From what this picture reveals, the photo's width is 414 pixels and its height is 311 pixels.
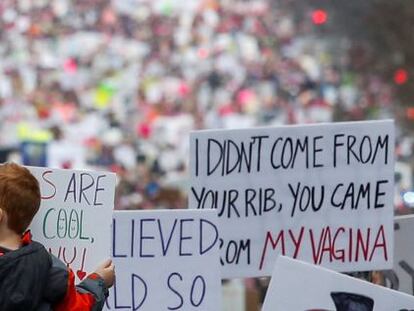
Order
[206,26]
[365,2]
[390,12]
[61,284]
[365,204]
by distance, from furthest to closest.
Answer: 1. [206,26]
2. [365,2]
3. [390,12]
4. [365,204]
5. [61,284]

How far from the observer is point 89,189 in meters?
5.48

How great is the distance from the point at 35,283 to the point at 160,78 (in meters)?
22.0

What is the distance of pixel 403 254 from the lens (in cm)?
662

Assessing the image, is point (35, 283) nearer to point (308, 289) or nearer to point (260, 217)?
point (308, 289)

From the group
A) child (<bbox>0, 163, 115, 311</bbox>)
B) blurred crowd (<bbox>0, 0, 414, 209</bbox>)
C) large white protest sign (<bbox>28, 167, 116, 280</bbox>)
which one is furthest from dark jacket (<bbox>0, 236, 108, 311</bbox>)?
blurred crowd (<bbox>0, 0, 414, 209</bbox>)

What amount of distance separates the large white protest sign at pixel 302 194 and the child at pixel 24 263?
5.08ft

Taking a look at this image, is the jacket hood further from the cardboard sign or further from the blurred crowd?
the blurred crowd

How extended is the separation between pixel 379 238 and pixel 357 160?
290 millimetres

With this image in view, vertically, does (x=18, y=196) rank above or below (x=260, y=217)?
above

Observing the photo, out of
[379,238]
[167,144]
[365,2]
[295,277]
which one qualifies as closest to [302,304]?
[295,277]

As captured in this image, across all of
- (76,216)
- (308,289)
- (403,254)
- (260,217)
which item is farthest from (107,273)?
(403,254)

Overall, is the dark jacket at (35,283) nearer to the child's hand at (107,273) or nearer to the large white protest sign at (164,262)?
the child's hand at (107,273)

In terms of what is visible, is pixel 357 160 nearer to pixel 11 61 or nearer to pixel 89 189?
pixel 89 189

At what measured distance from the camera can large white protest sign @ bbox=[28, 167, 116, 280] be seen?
17.6ft
